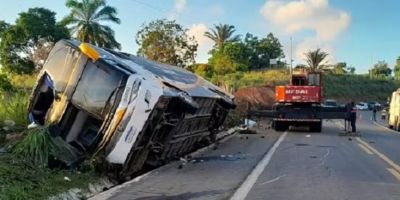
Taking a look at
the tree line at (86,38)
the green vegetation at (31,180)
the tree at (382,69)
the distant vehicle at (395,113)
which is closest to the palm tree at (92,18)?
the tree line at (86,38)

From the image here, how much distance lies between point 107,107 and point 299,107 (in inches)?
698

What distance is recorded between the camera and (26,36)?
159 feet

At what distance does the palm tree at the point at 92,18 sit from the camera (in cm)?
5062

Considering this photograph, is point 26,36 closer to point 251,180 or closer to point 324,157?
point 324,157

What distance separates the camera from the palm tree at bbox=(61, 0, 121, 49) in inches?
1993

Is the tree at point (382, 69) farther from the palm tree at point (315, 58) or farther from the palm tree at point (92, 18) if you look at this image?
the palm tree at point (92, 18)

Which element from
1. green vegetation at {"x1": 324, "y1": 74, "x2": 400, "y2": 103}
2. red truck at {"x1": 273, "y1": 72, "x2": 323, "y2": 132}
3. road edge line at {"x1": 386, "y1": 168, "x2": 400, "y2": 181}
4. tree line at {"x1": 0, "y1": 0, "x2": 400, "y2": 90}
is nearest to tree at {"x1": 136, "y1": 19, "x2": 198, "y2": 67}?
tree line at {"x1": 0, "y1": 0, "x2": 400, "y2": 90}

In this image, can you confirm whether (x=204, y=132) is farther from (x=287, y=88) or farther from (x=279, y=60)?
(x=279, y=60)

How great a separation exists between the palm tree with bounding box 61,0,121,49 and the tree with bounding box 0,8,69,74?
4.57 feet

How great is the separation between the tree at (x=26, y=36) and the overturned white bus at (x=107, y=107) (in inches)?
1455

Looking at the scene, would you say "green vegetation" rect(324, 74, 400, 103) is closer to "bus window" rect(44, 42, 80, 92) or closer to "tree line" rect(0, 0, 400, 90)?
"tree line" rect(0, 0, 400, 90)

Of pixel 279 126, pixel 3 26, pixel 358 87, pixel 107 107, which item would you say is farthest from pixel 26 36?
pixel 358 87

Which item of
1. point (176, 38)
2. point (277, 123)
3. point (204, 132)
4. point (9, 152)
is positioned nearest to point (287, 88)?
point (277, 123)

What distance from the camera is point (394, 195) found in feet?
28.8
